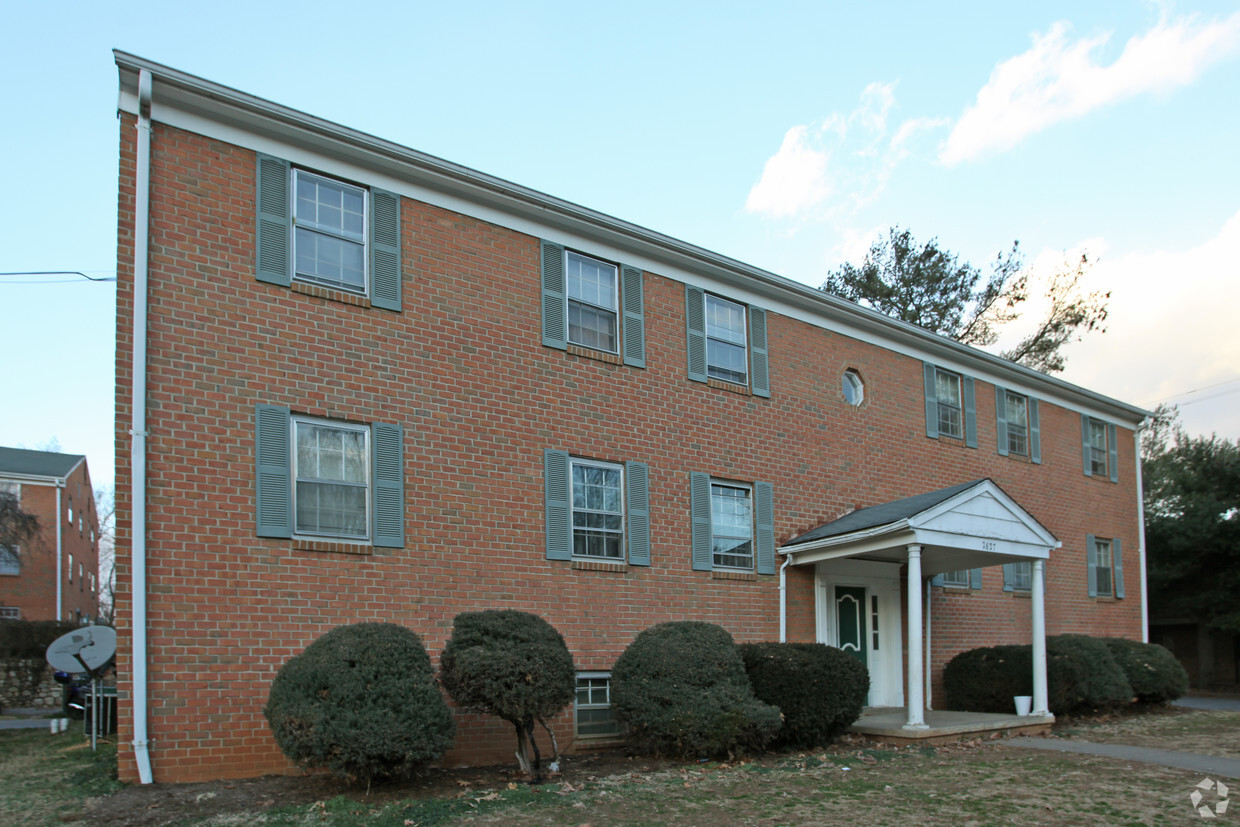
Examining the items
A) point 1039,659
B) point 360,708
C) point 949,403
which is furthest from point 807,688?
point 949,403

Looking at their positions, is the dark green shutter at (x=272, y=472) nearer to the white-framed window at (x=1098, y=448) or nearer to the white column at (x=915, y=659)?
the white column at (x=915, y=659)

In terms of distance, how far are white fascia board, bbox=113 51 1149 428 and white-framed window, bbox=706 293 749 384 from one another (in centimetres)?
22

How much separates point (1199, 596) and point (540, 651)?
2273cm

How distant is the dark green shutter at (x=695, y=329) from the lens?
13617mm

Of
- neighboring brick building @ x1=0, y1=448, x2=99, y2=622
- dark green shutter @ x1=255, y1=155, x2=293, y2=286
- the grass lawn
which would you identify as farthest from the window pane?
neighboring brick building @ x1=0, y1=448, x2=99, y2=622

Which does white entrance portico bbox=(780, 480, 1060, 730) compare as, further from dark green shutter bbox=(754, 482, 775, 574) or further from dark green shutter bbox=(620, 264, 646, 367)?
dark green shutter bbox=(620, 264, 646, 367)

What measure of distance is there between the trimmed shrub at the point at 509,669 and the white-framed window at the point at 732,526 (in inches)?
170

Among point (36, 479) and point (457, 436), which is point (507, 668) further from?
point (36, 479)

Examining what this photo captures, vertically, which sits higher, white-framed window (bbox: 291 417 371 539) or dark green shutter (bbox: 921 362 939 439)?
dark green shutter (bbox: 921 362 939 439)

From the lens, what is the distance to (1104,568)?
68.6 feet

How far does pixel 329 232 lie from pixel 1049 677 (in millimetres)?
11858

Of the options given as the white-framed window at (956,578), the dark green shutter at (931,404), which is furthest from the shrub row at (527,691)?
the dark green shutter at (931,404)

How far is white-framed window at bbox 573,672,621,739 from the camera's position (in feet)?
38.2

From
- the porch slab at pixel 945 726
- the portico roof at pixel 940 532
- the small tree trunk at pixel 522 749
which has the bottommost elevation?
the porch slab at pixel 945 726
